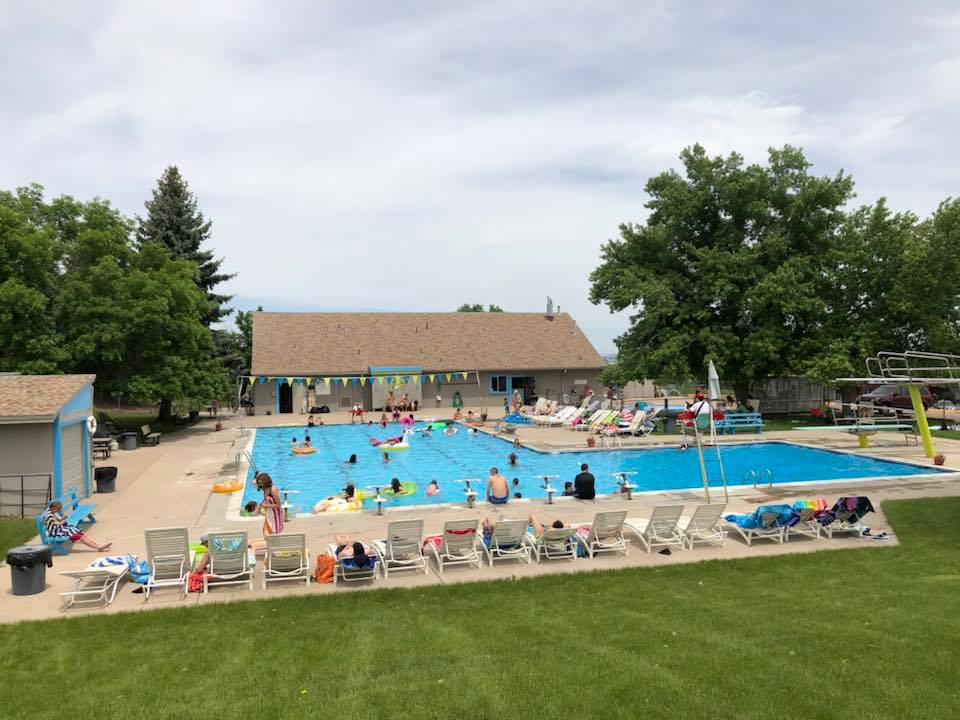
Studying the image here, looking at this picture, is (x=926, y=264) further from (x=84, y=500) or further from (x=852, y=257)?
(x=84, y=500)

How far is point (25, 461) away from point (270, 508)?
267 inches

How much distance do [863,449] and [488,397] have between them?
2571cm

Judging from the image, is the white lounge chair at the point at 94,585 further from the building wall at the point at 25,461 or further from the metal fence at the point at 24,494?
the building wall at the point at 25,461

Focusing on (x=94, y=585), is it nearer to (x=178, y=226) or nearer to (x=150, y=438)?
(x=150, y=438)

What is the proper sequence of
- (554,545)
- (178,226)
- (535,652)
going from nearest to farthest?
(535,652), (554,545), (178,226)

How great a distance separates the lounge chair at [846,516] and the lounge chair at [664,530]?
265 centimetres

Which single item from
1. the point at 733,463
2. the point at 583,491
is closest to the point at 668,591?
the point at 583,491

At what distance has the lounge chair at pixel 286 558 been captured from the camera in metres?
10.1

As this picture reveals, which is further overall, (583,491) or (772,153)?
(772,153)

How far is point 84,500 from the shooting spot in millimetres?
17172

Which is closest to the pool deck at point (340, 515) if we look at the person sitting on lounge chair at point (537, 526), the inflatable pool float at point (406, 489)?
the person sitting on lounge chair at point (537, 526)

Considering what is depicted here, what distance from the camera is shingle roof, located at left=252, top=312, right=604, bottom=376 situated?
43.8m

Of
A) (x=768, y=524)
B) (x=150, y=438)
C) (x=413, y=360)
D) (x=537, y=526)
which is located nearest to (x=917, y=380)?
(x=768, y=524)

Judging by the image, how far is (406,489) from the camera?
20.2 metres
